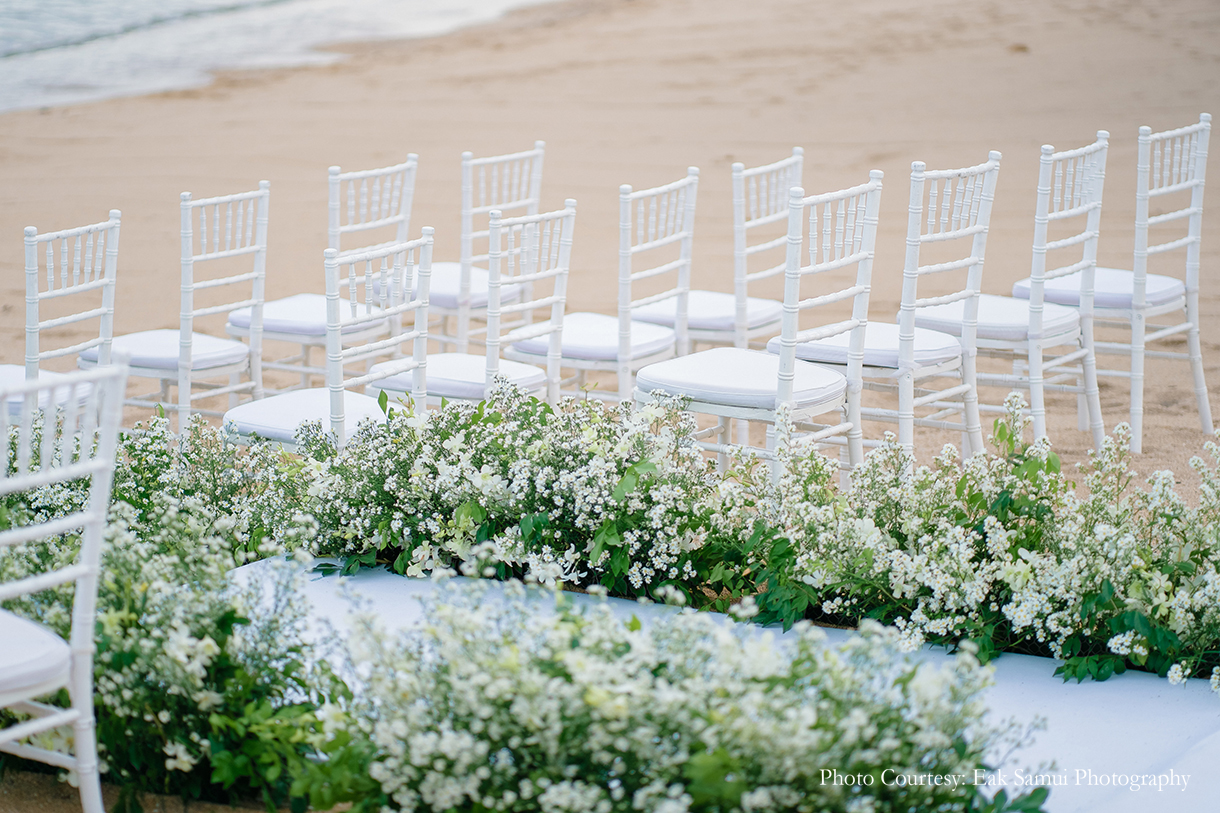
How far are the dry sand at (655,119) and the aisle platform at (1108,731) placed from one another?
159 inches

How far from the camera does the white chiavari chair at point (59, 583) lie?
2.20m

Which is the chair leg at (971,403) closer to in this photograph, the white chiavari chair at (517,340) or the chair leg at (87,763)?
the white chiavari chair at (517,340)

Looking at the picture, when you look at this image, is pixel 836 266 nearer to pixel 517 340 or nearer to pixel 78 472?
pixel 517 340

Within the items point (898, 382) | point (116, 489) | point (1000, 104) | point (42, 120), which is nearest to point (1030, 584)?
point (898, 382)

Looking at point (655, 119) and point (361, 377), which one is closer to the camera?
point (361, 377)

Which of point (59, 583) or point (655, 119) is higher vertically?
point (59, 583)

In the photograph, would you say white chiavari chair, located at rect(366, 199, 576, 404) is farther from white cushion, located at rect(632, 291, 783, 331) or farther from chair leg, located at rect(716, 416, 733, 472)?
white cushion, located at rect(632, 291, 783, 331)

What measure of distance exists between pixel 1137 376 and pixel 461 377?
264 centimetres

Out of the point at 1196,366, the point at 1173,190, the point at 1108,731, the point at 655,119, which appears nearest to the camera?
the point at 1108,731


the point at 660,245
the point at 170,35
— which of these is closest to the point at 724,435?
the point at 660,245

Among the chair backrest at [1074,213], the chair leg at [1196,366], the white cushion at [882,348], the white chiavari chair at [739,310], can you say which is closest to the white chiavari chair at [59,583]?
the white cushion at [882,348]

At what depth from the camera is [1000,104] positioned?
12.0 m

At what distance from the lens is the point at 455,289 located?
5453mm

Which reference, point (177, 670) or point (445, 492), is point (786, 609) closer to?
point (445, 492)
